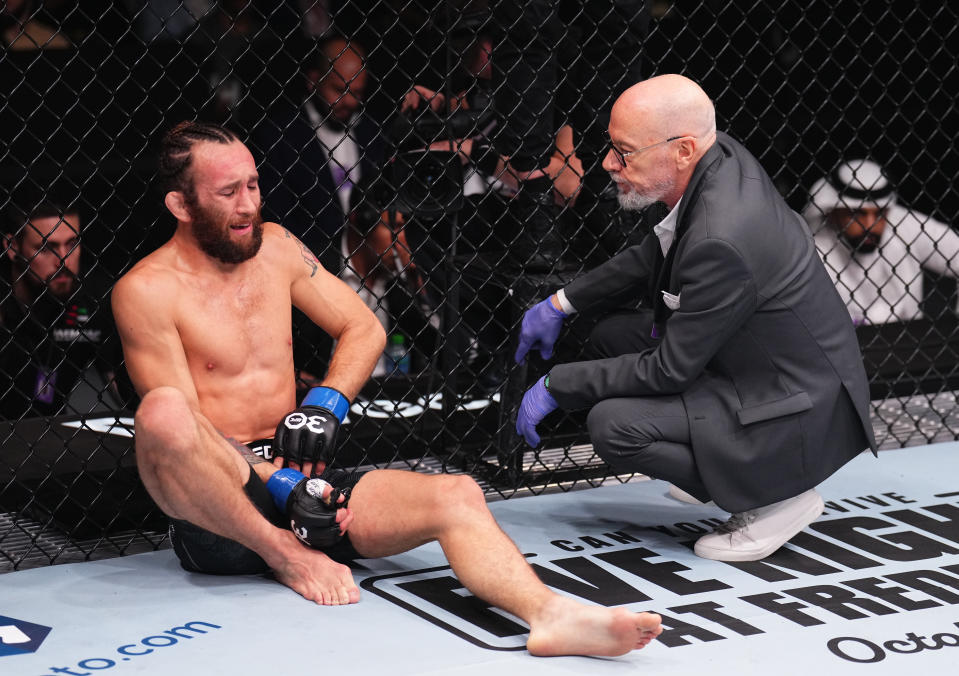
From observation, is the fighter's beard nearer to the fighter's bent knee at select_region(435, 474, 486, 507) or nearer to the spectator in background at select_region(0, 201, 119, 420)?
the fighter's bent knee at select_region(435, 474, 486, 507)

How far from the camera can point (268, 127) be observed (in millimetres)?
3641

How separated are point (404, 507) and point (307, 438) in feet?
0.78

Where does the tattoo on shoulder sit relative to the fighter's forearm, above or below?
above

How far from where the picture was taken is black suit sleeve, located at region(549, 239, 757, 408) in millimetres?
2223

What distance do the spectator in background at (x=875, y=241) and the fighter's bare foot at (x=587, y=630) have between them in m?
2.52

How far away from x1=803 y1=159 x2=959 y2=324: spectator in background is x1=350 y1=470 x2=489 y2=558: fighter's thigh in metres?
2.40

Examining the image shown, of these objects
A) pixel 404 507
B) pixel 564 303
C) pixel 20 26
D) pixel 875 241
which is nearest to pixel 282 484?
pixel 404 507

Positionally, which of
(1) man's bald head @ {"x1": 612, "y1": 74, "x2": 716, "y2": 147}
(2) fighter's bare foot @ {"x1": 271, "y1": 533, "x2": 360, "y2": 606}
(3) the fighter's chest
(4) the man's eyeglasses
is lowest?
(2) fighter's bare foot @ {"x1": 271, "y1": 533, "x2": 360, "y2": 606}

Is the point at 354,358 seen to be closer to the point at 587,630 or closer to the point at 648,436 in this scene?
the point at 648,436

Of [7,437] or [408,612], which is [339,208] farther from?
[408,612]

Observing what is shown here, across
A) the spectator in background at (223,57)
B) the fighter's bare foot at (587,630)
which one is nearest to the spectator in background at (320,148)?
the spectator in background at (223,57)

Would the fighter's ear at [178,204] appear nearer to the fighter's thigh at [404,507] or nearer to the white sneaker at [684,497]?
the fighter's thigh at [404,507]

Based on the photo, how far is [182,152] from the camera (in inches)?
88.7

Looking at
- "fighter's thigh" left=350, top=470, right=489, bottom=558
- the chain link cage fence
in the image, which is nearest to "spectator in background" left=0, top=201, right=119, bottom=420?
the chain link cage fence
